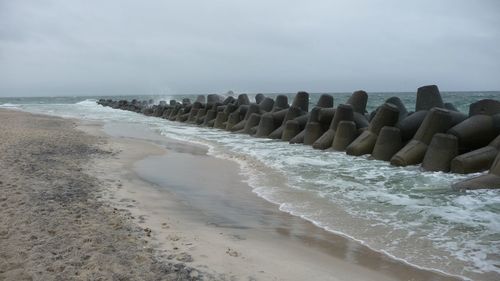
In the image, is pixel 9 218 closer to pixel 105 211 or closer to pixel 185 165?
pixel 105 211

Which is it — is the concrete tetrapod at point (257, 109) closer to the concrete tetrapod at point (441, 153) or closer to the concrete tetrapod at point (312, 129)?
the concrete tetrapod at point (312, 129)

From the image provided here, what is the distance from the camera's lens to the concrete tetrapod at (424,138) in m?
9.57

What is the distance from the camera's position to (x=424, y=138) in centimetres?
978

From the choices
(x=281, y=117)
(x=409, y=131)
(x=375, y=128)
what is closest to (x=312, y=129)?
(x=375, y=128)

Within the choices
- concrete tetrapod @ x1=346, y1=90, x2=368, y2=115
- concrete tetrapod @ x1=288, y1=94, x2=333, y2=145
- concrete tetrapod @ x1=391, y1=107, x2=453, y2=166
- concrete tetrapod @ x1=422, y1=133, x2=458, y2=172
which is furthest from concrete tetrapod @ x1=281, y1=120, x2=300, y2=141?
concrete tetrapod @ x1=422, y1=133, x2=458, y2=172

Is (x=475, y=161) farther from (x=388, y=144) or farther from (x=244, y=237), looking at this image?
(x=244, y=237)

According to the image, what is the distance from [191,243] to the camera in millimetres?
4219

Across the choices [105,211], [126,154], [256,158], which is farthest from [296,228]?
[126,154]

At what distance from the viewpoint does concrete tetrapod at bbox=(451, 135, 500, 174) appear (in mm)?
8477

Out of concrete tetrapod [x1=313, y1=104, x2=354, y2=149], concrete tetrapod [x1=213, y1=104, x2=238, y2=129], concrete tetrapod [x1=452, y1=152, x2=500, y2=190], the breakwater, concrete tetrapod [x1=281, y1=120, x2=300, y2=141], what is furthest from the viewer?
concrete tetrapod [x1=213, y1=104, x2=238, y2=129]

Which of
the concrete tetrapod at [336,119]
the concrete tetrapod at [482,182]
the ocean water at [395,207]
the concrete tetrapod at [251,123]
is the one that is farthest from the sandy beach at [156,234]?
the concrete tetrapod at [251,123]

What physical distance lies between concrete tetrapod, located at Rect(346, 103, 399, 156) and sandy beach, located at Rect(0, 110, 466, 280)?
13.8 ft

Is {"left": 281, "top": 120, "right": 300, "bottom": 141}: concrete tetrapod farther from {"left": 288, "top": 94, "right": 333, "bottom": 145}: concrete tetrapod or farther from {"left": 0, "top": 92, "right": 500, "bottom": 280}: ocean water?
{"left": 0, "top": 92, "right": 500, "bottom": 280}: ocean water

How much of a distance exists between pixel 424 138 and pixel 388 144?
864mm
